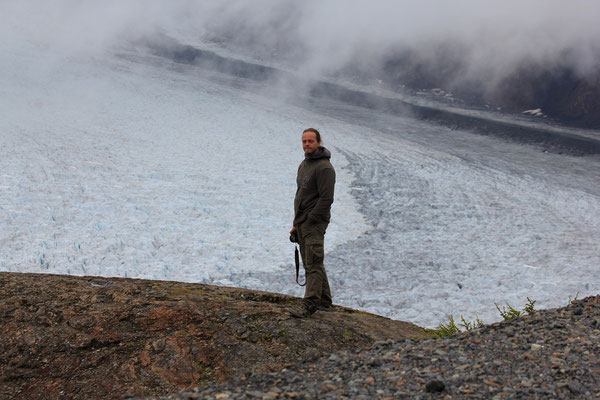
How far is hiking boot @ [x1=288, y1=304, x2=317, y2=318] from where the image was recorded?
4215 millimetres

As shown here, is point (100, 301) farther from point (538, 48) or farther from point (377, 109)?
point (538, 48)

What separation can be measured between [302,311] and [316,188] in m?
0.97

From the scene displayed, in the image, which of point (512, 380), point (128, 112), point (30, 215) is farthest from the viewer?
point (128, 112)

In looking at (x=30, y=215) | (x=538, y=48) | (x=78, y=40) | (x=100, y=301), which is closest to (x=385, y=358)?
(x=100, y=301)

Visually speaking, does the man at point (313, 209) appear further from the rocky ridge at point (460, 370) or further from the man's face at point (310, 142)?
the rocky ridge at point (460, 370)

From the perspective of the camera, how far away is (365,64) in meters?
22.9

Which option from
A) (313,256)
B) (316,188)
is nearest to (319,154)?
(316,188)

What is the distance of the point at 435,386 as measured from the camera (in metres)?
2.85

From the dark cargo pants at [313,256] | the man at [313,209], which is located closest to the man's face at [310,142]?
the man at [313,209]

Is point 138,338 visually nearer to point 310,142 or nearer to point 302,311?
point 302,311

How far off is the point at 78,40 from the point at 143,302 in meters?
22.6

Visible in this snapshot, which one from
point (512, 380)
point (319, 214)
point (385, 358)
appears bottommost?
point (385, 358)

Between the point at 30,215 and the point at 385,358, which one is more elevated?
the point at 385,358

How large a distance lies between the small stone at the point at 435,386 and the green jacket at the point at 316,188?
1681 millimetres
